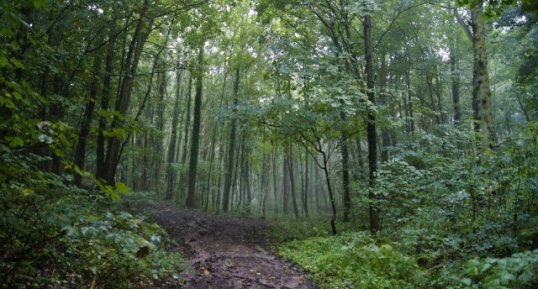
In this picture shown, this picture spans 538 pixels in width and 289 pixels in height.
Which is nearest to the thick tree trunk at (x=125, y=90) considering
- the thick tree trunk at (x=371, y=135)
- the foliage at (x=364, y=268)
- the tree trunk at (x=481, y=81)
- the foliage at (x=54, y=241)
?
the foliage at (x=54, y=241)

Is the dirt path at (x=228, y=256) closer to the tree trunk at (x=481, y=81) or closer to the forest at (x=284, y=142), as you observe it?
the forest at (x=284, y=142)

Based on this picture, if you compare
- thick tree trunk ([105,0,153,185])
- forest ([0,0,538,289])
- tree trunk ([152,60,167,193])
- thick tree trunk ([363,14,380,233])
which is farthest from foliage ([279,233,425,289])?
tree trunk ([152,60,167,193])

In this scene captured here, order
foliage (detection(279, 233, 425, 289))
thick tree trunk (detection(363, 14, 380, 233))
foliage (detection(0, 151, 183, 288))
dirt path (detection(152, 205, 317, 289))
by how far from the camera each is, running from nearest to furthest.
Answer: foliage (detection(0, 151, 183, 288)), foliage (detection(279, 233, 425, 289)), dirt path (detection(152, 205, 317, 289)), thick tree trunk (detection(363, 14, 380, 233))

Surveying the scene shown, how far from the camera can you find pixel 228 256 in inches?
386

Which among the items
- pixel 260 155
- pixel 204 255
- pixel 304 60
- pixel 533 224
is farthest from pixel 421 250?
pixel 260 155

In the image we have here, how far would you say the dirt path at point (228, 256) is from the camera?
23.4ft

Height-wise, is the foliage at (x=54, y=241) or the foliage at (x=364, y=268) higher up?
the foliage at (x=54, y=241)

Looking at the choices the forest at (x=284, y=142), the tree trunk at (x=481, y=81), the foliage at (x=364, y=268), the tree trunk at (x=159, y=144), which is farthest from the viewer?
the tree trunk at (x=159, y=144)

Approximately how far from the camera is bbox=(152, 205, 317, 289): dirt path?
7.13 metres

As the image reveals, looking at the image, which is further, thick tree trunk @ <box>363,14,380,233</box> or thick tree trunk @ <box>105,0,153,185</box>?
thick tree trunk @ <box>363,14,380,233</box>

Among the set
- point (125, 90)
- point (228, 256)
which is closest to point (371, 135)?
point (228, 256)

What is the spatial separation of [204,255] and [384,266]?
15.9 feet

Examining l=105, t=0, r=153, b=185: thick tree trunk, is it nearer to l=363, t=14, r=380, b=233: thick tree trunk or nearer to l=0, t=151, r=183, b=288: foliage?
l=0, t=151, r=183, b=288: foliage

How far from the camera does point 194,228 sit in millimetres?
13422
